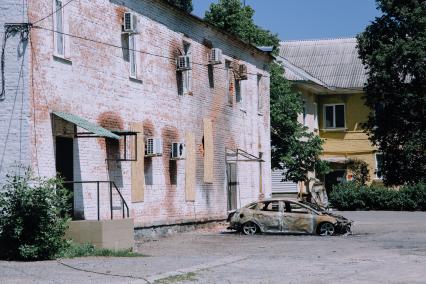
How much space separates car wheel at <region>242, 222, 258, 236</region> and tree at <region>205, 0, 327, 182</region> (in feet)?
45.8

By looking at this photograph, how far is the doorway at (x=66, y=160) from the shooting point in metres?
19.1

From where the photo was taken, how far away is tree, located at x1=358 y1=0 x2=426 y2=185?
41094 millimetres

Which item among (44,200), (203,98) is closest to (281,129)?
(203,98)

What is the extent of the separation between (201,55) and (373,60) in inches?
670

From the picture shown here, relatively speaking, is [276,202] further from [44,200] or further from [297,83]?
[297,83]

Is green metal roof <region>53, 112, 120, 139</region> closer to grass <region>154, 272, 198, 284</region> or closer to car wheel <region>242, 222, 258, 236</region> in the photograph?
grass <region>154, 272, 198, 284</region>

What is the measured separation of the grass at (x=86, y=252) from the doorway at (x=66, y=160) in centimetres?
181

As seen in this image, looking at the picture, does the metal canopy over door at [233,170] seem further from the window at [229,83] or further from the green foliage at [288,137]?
the green foliage at [288,137]

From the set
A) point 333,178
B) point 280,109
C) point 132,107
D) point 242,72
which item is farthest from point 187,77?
point 333,178

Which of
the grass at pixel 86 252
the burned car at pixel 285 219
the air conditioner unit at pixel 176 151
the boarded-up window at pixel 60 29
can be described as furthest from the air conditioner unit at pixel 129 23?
the burned car at pixel 285 219

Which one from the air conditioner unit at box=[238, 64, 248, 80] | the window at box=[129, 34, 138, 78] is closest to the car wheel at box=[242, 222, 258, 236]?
the window at box=[129, 34, 138, 78]

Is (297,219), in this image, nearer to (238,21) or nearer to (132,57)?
(132,57)

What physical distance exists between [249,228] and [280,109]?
47.6ft

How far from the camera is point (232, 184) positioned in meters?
30.0
